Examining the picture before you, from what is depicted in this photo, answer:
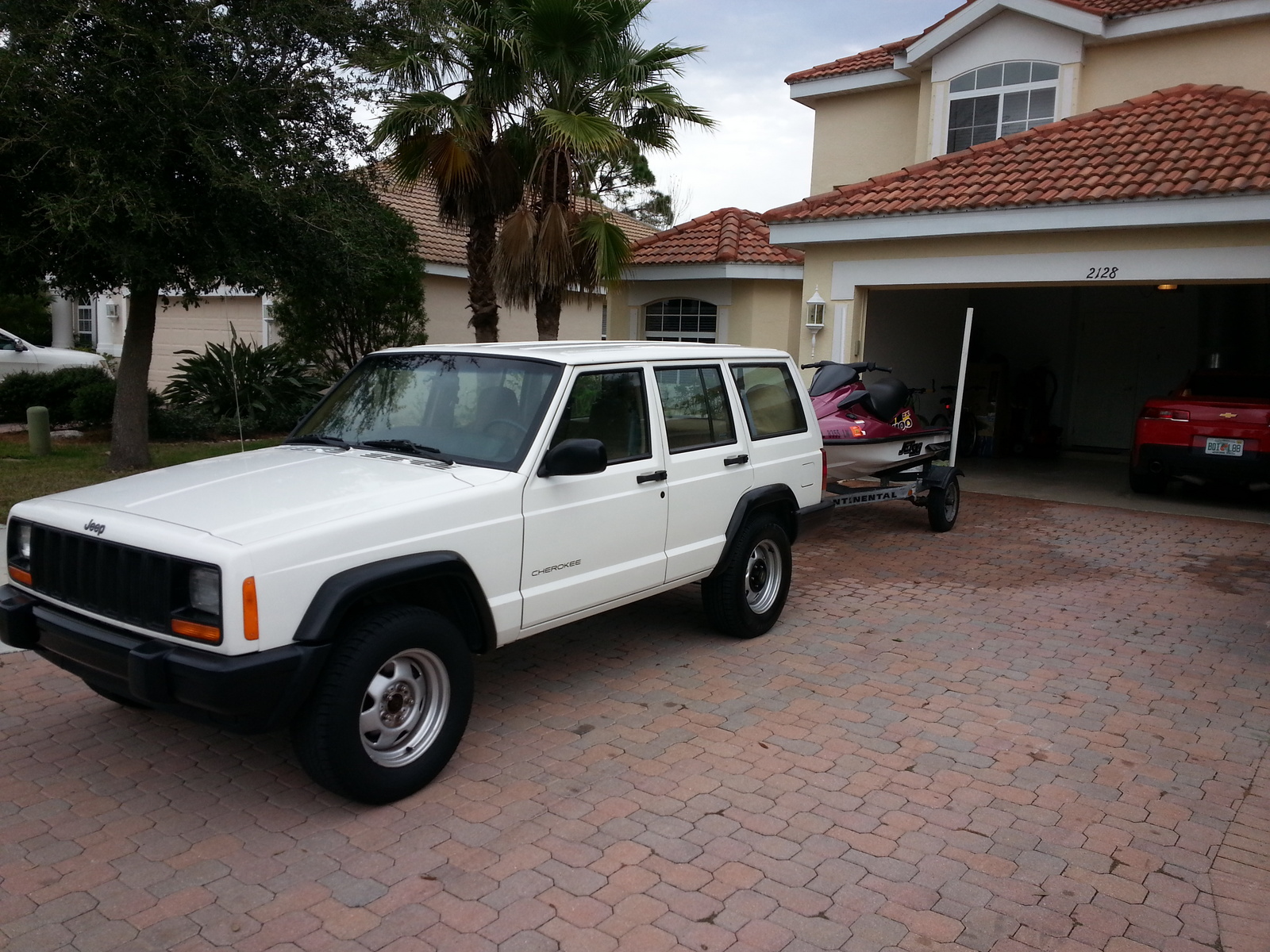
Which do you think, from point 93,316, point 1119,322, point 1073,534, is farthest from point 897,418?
point 93,316

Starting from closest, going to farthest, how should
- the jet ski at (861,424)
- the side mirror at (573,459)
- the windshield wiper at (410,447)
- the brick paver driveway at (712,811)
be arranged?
the brick paver driveway at (712,811), the side mirror at (573,459), the windshield wiper at (410,447), the jet ski at (861,424)

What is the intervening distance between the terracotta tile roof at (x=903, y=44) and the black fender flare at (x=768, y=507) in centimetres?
1130

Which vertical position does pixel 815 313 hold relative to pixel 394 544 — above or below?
above

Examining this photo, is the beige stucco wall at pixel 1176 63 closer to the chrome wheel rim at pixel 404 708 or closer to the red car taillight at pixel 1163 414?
the red car taillight at pixel 1163 414

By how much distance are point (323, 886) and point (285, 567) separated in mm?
1170

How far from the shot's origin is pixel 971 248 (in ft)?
39.8

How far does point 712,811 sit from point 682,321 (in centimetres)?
1396

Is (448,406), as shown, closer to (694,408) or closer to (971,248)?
(694,408)

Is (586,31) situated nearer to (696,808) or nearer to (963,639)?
(963,639)

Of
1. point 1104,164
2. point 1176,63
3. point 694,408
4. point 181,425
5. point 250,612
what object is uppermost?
point 1176,63

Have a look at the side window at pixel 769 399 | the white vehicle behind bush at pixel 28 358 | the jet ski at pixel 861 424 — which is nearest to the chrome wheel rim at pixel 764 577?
the side window at pixel 769 399

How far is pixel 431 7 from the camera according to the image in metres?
11.3

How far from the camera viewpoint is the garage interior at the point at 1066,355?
643 inches

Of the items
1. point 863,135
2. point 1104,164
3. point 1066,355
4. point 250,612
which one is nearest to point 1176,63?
point 1104,164
